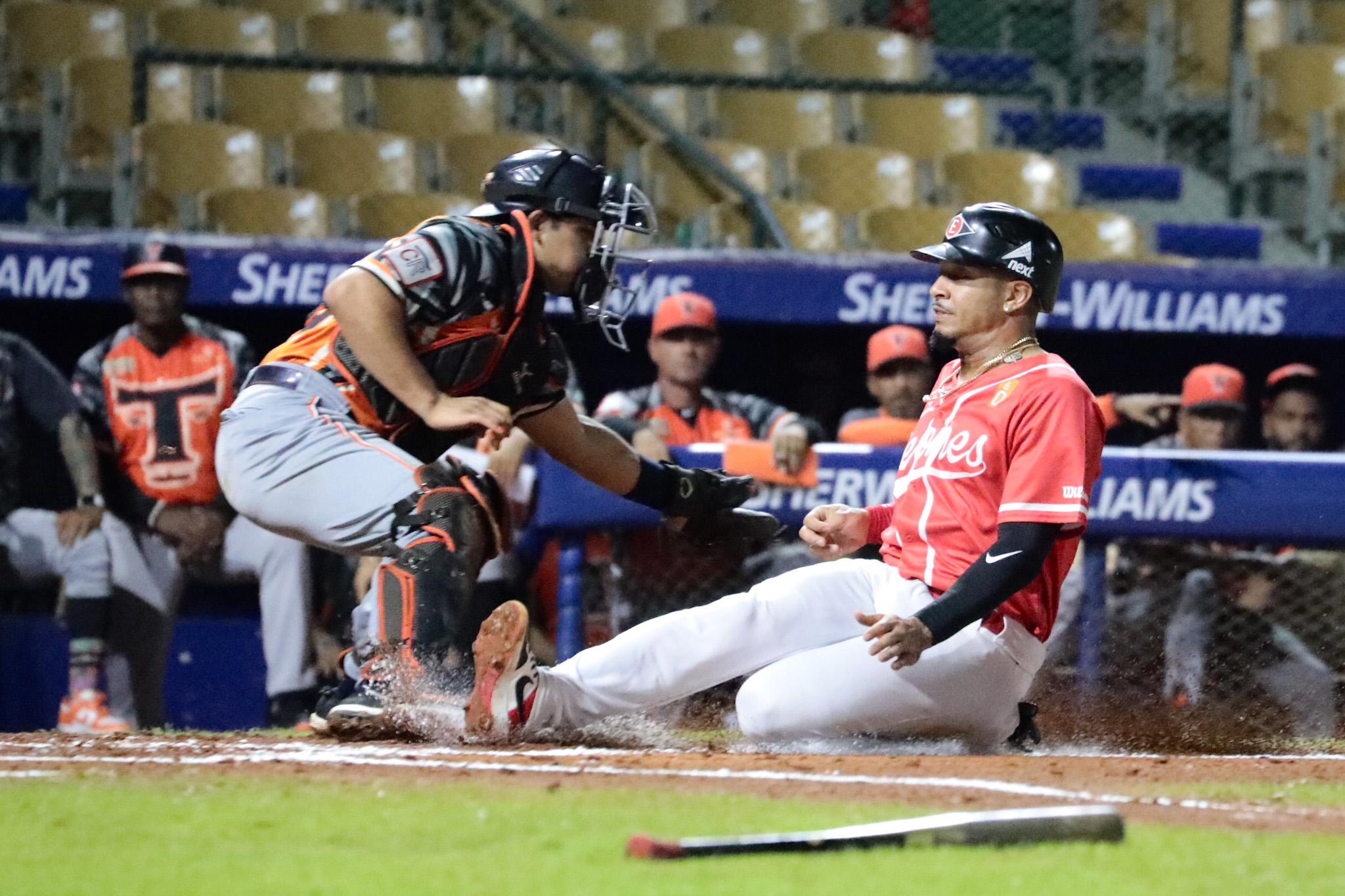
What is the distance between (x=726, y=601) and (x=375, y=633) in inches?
29.4

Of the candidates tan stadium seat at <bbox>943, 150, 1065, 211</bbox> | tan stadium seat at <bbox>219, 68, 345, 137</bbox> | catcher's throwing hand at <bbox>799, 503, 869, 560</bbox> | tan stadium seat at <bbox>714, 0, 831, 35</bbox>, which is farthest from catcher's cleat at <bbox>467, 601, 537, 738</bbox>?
tan stadium seat at <bbox>714, 0, 831, 35</bbox>

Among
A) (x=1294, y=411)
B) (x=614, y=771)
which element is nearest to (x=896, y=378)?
(x=1294, y=411)

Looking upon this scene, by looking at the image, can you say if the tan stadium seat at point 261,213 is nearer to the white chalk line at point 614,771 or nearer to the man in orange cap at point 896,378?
the man in orange cap at point 896,378

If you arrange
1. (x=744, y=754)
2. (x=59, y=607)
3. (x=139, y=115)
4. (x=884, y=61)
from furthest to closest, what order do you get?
(x=884, y=61) < (x=139, y=115) < (x=59, y=607) < (x=744, y=754)

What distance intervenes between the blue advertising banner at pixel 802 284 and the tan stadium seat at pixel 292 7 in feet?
8.59

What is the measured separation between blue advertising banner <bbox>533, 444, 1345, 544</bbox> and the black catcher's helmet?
4.11ft

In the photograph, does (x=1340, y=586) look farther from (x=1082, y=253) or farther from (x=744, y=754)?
(x=1082, y=253)

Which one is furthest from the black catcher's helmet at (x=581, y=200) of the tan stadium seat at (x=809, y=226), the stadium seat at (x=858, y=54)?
the stadium seat at (x=858, y=54)

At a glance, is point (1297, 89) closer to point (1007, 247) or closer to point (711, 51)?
point (711, 51)

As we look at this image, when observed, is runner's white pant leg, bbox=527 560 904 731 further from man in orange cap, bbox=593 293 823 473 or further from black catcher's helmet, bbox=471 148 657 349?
man in orange cap, bbox=593 293 823 473

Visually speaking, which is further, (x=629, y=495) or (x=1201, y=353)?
(x=1201, y=353)

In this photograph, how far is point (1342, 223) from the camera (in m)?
8.09

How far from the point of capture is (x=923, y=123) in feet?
28.3

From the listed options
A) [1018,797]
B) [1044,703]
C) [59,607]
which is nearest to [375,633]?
[1018,797]
